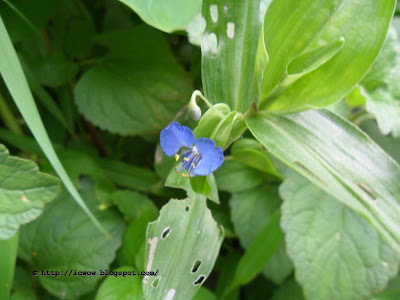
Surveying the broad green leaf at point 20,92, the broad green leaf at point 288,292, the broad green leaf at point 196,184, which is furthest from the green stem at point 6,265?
the broad green leaf at point 288,292

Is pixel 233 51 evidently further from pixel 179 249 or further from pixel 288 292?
pixel 288 292

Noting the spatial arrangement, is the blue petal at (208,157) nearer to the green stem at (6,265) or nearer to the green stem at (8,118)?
the green stem at (6,265)

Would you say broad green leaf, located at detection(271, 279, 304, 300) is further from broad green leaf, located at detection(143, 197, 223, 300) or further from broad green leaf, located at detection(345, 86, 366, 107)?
broad green leaf, located at detection(345, 86, 366, 107)

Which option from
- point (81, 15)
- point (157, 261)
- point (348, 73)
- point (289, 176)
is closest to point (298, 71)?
point (348, 73)

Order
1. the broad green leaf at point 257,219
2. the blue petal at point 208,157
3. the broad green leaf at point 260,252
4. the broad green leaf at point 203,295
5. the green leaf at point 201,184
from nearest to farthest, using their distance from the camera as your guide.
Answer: the blue petal at point 208,157, the green leaf at point 201,184, the broad green leaf at point 203,295, the broad green leaf at point 260,252, the broad green leaf at point 257,219

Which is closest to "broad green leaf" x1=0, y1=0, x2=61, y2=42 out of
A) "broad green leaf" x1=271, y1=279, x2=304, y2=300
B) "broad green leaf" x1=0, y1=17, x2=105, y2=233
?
"broad green leaf" x1=0, y1=17, x2=105, y2=233
